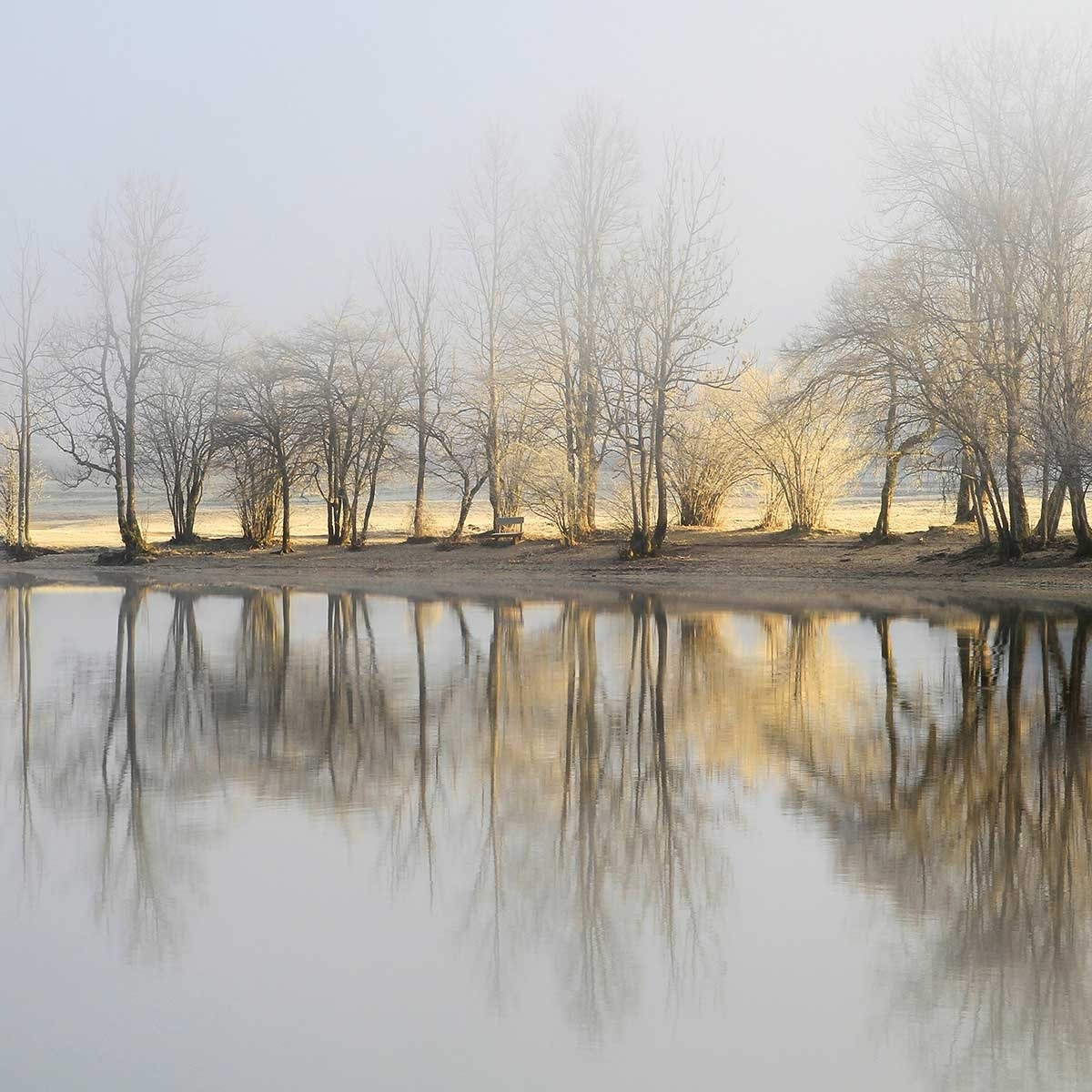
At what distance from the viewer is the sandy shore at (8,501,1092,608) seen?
27562 mm

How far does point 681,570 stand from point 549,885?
27.2 metres

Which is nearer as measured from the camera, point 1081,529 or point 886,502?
point 1081,529

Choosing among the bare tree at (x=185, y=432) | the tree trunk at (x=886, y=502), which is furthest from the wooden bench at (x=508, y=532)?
the bare tree at (x=185, y=432)

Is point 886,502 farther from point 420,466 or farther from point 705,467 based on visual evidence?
point 420,466

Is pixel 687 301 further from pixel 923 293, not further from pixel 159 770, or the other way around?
pixel 159 770

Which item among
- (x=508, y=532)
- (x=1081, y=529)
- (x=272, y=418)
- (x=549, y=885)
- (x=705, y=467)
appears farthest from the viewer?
(x=705, y=467)

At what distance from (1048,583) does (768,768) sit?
62.9 feet

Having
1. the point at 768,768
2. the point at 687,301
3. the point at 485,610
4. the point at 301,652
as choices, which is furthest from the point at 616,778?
the point at 687,301

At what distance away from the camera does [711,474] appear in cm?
4456

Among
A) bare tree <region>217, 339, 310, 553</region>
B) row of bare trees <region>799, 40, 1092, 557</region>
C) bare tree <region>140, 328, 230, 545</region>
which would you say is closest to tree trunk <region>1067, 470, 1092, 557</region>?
row of bare trees <region>799, 40, 1092, 557</region>

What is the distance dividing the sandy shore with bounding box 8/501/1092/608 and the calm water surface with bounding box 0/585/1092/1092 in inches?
541

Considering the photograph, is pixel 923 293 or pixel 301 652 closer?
pixel 301 652

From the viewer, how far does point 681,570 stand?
33781 millimetres

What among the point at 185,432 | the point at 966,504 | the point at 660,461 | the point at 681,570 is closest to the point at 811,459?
the point at 966,504
